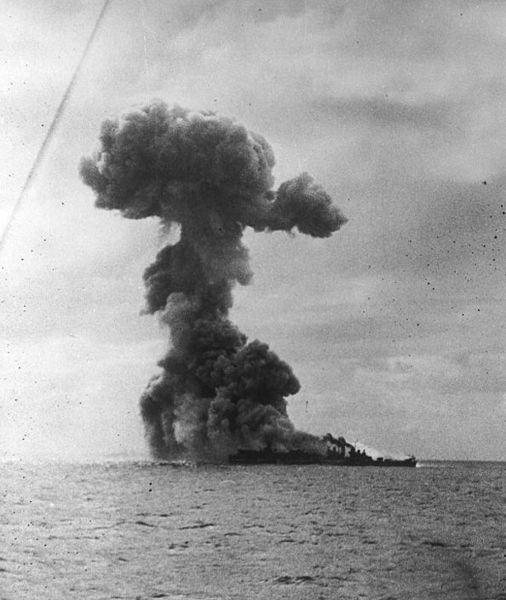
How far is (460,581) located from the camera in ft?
87.2

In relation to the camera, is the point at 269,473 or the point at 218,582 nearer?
the point at 218,582

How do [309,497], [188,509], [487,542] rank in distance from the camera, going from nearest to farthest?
1. [487,542]
2. [188,509]
3. [309,497]

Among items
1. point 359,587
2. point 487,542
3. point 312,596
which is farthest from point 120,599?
point 487,542

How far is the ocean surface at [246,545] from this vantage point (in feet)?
81.5

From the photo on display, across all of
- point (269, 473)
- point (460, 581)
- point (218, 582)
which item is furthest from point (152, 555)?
point (269, 473)

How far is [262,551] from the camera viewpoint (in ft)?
107

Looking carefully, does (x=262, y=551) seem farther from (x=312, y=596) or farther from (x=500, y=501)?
(x=500, y=501)

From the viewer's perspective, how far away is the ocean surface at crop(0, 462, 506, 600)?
81.5ft

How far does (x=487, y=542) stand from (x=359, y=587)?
13.3 meters

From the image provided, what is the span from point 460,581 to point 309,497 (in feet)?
112

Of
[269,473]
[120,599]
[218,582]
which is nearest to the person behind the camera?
[120,599]

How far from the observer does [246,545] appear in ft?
111

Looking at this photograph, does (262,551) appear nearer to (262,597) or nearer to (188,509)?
(262,597)

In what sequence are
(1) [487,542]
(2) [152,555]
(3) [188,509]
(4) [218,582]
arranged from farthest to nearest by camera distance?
1. (3) [188,509]
2. (1) [487,542]
3. (2) [152,555]
4. (4) [218,582]
